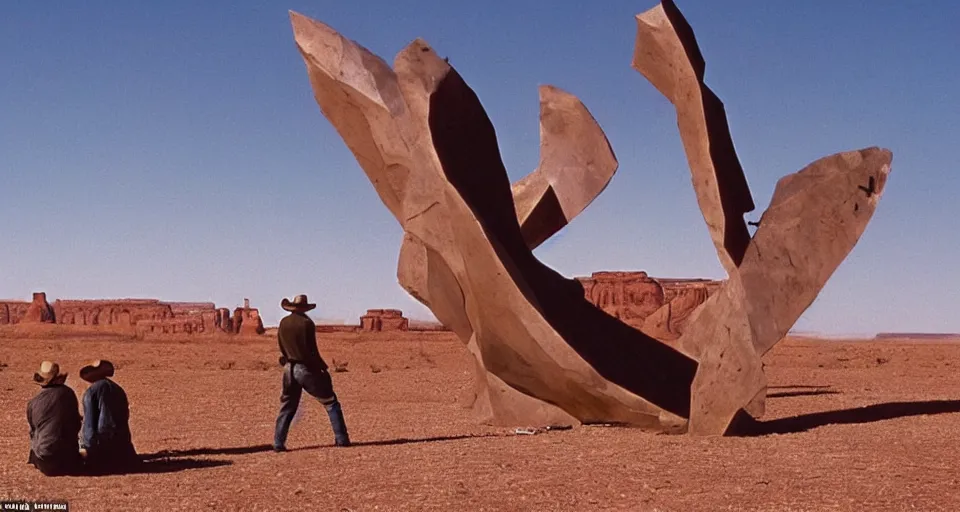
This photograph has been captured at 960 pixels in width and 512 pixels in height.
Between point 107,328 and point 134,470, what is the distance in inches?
2490

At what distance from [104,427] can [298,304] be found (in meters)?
2.27

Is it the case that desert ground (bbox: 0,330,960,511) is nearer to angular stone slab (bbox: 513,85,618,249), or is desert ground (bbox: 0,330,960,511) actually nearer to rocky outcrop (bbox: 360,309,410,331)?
angular stone slab (bbox: 513,85,618,249)

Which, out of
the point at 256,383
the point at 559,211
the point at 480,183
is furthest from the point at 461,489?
the point at 256,383

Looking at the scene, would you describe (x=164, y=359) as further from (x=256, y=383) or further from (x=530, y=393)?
(x=530, y=393)

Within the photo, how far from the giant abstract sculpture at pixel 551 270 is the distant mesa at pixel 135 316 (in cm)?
5250

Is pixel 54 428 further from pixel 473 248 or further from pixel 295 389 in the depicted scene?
pixel 473 248

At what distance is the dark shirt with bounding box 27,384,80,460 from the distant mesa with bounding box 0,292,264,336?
181 ft

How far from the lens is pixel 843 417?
38.8 feet

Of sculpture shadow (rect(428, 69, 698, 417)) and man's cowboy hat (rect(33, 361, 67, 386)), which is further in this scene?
sculpture shadow (rect(428, 69, 698, 417))

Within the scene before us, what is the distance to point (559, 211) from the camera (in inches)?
513

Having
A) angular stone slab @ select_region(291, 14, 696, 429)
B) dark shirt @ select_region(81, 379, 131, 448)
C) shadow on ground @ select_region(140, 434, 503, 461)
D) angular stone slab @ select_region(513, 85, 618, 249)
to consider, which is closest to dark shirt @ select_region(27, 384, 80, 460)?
dark shirt @ select_region(81, 379, 131, 448)

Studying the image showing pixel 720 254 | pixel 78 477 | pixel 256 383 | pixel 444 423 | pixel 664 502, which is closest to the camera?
pixel 664 502

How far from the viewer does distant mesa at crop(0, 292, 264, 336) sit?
221 ft

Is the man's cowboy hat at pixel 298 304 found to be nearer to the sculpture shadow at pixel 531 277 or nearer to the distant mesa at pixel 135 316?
the sculpture shadow at pixel 531 277
